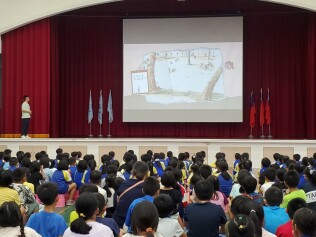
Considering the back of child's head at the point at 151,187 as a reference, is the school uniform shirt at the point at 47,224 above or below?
below

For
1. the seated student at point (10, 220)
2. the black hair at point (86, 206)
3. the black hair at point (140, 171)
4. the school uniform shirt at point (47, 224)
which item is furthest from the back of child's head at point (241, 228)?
the black hair at point (140, 171)

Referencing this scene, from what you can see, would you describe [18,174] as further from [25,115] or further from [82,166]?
[25,115]

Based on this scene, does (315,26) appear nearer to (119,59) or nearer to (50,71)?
(119,59)

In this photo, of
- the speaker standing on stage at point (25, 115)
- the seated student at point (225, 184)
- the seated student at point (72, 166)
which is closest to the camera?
the seated student at point (225, 184)

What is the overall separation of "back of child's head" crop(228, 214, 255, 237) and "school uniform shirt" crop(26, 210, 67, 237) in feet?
4.47

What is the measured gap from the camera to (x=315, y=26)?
13.9 m

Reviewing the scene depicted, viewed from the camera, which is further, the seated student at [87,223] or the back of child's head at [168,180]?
the back of child's head at [168,180]

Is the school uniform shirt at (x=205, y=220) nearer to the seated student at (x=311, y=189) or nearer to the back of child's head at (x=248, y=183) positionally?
the back of child's head at (x=248, y=183)

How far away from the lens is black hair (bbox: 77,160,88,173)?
22.0 ft

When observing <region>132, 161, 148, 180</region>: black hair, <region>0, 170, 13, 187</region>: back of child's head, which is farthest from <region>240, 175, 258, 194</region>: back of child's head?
<region>0, 170, 13, 187</region>: back of child's head

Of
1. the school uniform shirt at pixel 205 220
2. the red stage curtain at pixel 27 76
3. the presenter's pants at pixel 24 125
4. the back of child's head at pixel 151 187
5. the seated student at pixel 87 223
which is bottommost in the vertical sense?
the school uniform shirt at pixel 205 220

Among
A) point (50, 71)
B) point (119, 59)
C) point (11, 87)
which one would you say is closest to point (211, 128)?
point (119, 59)

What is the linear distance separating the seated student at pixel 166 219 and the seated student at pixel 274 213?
72cm

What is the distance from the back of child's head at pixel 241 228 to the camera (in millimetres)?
2508
